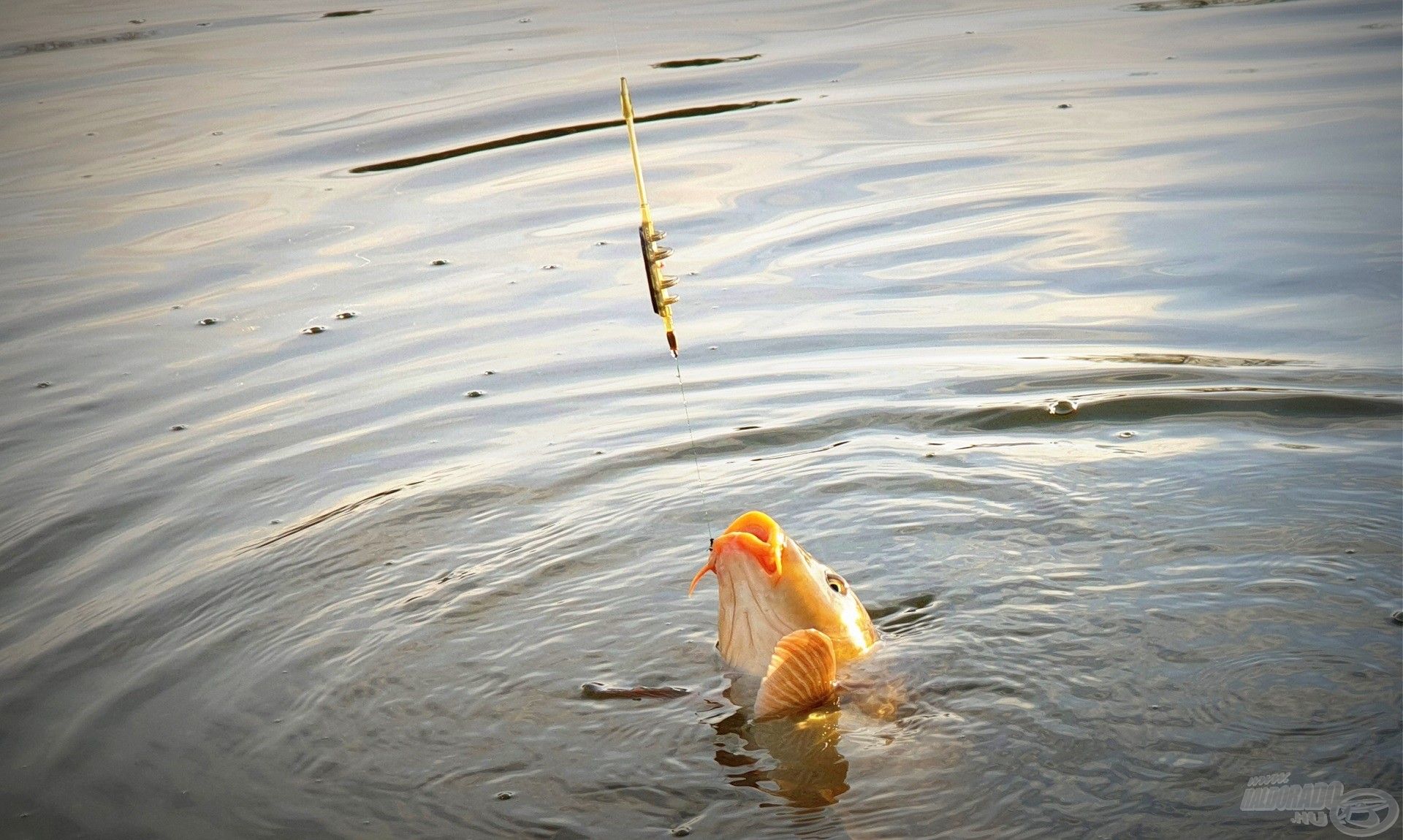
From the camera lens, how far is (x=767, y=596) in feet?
12.5

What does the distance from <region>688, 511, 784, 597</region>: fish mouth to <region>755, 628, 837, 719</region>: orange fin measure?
0.21 meters

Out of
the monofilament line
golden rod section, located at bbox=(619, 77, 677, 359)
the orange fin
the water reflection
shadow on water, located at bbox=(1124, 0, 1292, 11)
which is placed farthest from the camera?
shadow on water, located at bbox=(1124, 0, 1292, 11)

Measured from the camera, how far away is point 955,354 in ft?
22.3

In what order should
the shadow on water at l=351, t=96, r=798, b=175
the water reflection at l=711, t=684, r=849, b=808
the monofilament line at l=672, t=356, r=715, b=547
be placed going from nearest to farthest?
the water reflection at l=711, t=684, r=849, b=808 → the monofilament line at l=672, t=356, r=715, b=547 → the shadow on water at l=351, t=96, r=798, b=175

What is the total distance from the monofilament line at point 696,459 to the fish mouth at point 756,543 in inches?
28.2

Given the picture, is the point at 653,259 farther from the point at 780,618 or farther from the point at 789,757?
the point at 789,757

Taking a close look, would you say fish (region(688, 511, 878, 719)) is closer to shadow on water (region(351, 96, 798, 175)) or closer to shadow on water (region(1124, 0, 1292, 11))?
shadow on water (region(351, 96, 798, 175))

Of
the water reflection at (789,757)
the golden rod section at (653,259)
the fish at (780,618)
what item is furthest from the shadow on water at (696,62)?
the water reflection at (789,757)

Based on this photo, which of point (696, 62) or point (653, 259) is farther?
point (696, 62)

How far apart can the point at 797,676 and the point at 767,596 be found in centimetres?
27

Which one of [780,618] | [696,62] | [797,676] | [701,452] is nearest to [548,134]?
[696,62]

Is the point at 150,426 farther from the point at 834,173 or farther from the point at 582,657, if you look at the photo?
the point at 834,173

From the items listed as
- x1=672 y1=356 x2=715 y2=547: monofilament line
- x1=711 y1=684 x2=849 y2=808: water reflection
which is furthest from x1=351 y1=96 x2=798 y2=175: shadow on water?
x1=711 y1=684 x2=849 y2=808: water reflection

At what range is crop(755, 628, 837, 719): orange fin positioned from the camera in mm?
3609
